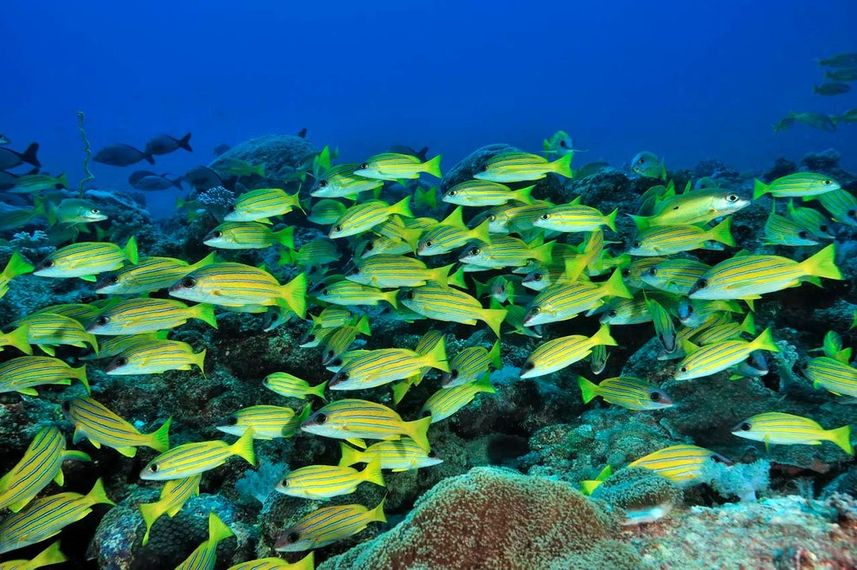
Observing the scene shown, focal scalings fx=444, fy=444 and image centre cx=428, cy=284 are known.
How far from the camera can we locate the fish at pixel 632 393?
12.4 feet

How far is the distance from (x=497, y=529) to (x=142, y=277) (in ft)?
Result: 11.9

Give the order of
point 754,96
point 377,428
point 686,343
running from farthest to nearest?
point 754,96
point 686,343
point 377,428

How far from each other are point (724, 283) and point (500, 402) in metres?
2.67

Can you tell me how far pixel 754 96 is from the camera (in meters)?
91.2

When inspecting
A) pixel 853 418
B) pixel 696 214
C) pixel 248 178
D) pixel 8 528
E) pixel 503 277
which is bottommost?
pixel 853 418

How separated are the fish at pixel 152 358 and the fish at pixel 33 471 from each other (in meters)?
0.56

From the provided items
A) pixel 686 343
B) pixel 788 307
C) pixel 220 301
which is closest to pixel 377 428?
pixel 220 301

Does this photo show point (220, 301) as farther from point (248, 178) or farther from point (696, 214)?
point (248, 178)

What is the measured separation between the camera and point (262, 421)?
3684 mm

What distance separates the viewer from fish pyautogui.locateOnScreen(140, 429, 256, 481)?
10.1 ft

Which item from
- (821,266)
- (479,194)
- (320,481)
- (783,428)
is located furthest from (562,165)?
(320,481)

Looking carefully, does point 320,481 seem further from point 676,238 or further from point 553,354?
point 676,238

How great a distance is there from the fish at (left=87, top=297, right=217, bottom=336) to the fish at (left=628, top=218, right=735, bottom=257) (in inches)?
159

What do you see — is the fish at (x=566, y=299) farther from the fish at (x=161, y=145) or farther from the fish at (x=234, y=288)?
the fish at (x=161, y=145)
